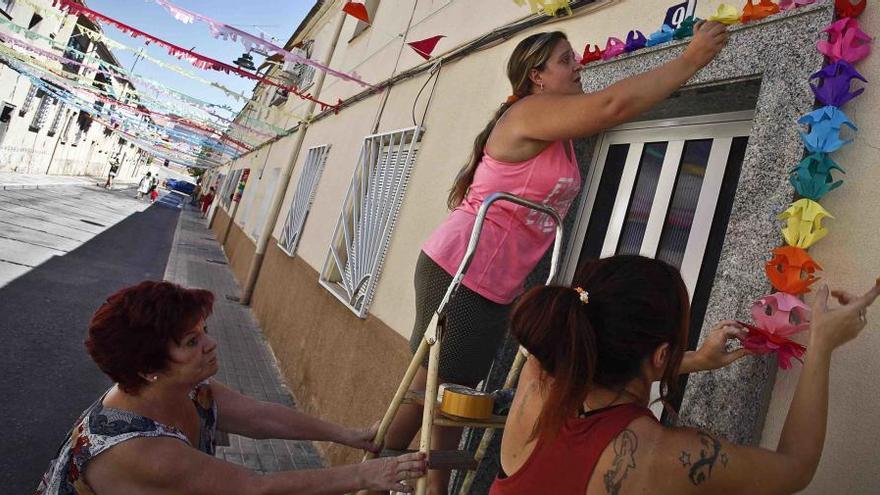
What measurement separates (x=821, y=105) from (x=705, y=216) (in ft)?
2.48

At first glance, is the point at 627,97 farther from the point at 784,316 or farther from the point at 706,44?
the point at 784,316

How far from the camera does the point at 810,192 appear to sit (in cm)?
178

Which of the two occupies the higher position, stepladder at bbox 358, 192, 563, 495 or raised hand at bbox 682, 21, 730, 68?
raised hand at bbox 682, 21, 730, 68

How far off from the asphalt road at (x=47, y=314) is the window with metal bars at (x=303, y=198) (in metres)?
2.57

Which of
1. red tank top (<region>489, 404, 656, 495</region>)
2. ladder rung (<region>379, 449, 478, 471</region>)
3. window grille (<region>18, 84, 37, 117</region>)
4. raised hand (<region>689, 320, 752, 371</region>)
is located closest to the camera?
red tank top (<region>489, 404, 656, 495</region>)

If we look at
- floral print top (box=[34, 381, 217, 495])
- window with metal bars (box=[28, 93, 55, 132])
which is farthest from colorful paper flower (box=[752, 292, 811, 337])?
window with metal bars (box=[28, 93, 55, 132])

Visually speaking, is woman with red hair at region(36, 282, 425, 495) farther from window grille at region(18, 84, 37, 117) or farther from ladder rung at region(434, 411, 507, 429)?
window grille at region(18, 84, 37, 117)

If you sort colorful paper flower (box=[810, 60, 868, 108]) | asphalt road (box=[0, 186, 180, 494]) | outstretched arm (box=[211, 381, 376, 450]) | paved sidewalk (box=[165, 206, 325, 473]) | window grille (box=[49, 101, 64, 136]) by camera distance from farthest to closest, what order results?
window grille (box=[49, 101, 64, 136]) → paved sidewalk (box=[165, 206, 325, 473]) → asphalt road (box=[0, 186, 180, 494]) → outstretched arm (box=[211, 381, 376, 450]) → colorful paper flower (box=[810, 60, 868, 108])

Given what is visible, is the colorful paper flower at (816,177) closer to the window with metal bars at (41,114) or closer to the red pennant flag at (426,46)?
the red pennant flag at (426,46)

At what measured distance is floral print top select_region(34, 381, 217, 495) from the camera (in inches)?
70.1

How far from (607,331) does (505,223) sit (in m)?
0.97

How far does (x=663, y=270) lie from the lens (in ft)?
4.46

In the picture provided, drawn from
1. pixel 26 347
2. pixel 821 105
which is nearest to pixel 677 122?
pixel 821 105

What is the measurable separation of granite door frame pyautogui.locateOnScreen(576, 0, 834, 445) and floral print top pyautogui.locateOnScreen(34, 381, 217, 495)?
1.70 metres
